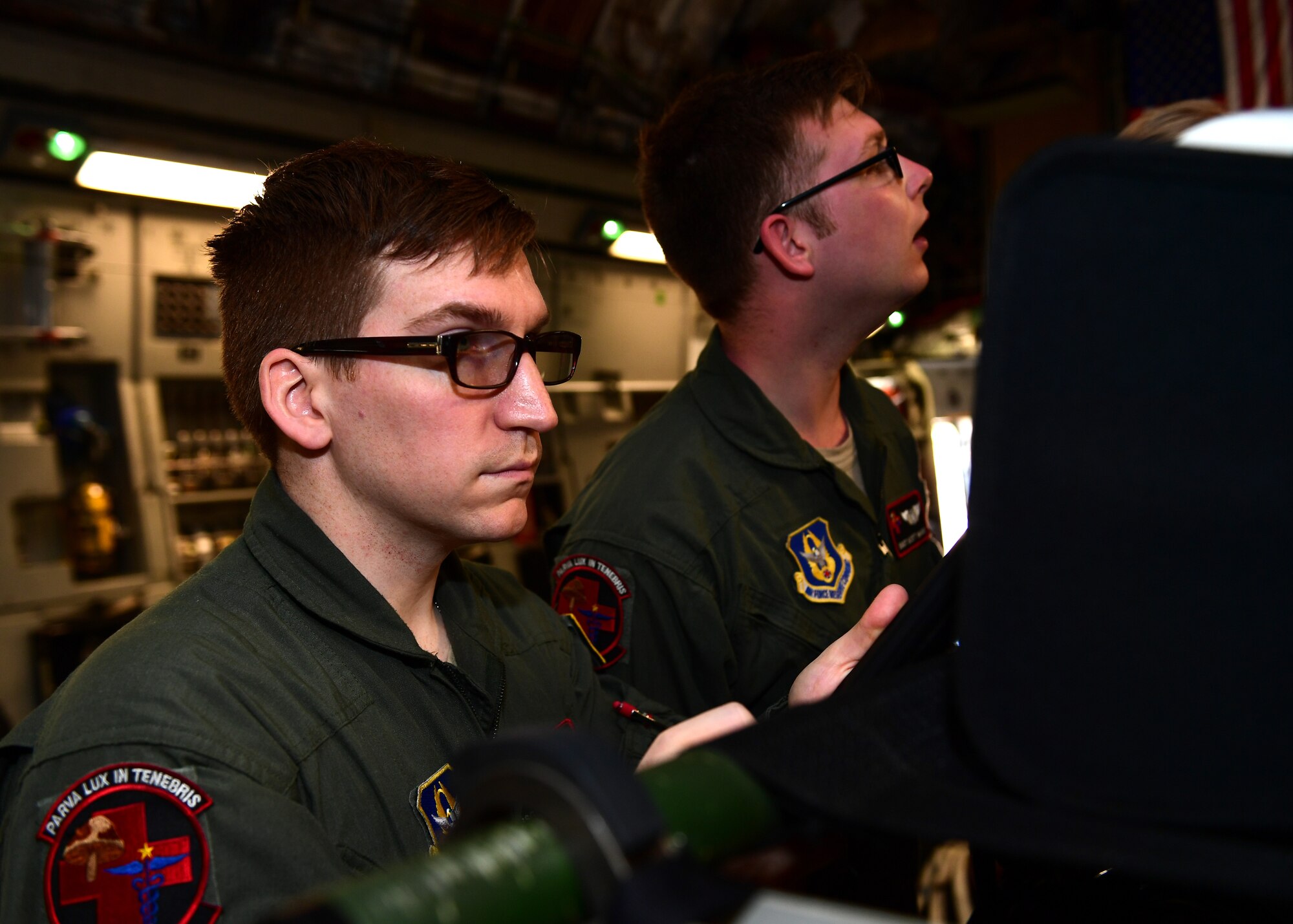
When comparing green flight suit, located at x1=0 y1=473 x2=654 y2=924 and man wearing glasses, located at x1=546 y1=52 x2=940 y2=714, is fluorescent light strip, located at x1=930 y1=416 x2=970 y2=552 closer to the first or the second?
man wearing glasses, located at x1=546 y1=52 x2=940 y2=714

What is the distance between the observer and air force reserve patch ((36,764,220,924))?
2.96 ft

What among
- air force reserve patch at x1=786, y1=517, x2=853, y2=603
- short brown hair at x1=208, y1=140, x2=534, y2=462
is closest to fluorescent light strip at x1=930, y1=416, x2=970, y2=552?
air force reserve patch at x1=786, y1=517, x2=853, y2=603

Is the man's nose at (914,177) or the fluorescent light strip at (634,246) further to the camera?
the fluorescent light strip at (634,246)

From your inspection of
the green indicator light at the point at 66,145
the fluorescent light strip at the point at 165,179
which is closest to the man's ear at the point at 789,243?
the fluorescent light strip at the point at 165,179

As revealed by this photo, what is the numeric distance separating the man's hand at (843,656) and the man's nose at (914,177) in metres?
1.28

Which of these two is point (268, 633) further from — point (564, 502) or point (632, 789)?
point (564, 502)

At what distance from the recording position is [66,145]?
3.73 m

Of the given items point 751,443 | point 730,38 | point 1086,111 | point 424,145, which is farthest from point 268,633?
point 1086,111

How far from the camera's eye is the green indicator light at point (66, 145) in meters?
3.70

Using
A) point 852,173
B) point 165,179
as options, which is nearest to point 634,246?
point 165,179

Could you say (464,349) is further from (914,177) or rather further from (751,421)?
(914,177)

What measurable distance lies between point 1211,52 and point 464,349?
4437 millimetres

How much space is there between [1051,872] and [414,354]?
96 cm

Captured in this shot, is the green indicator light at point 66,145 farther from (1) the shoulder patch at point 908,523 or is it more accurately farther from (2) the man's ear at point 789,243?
(1) the shoulder patch at point 908,523
